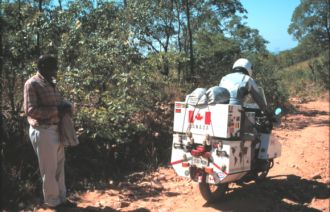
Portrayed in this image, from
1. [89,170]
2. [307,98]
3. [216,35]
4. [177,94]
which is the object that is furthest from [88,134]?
[307,98]

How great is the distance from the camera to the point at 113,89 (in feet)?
23.7

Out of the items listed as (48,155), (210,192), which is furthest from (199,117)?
(48,155)

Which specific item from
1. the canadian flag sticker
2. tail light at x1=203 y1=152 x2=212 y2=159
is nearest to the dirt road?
tail light at x1=203 y1=152 x2=212 y2=159

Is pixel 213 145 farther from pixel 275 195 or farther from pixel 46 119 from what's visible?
pixel 46 119

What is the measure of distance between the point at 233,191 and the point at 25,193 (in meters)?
2.90

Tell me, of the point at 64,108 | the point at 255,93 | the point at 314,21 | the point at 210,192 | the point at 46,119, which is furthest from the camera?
the point at 314,21

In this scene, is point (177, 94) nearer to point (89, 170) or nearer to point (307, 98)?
point (89, 170)

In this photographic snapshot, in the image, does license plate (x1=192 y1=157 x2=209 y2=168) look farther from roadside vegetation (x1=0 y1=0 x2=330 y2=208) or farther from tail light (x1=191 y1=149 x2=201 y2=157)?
roadside vegetation (x1=0 y1=0 x2=330 y2=208)

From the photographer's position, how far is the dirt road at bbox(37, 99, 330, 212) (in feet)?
17.5

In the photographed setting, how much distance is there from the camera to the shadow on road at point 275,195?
529 cm

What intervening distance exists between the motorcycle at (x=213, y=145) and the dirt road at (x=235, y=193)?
343 millimetres

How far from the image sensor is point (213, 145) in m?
4.93

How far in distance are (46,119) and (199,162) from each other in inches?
74.5

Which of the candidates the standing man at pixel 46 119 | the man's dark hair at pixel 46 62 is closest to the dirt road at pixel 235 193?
the standing man at pixel 46 119
